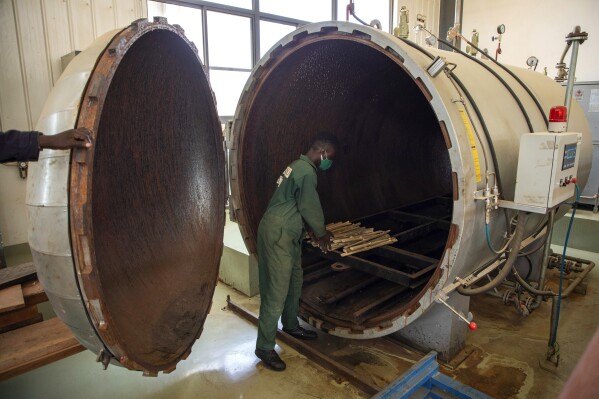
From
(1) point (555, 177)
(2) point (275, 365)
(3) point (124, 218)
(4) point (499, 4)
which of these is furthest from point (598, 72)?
(3) point (124, 218)

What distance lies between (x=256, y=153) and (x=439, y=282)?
1.77m

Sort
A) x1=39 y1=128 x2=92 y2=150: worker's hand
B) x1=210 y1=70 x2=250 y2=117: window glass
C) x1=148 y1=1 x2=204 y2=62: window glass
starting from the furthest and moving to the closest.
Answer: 1. x1=210 y1=70 x2=250 y2=117: window glass
2. x1=148 y1=1 x2=204 y2=62: window glass
3. x1=39 y1=128 x2=92 y2=150: worker's hand

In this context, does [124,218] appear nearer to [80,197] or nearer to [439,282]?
[80,197]

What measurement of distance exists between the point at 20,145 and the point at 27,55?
3.30 metres

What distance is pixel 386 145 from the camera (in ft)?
15.1

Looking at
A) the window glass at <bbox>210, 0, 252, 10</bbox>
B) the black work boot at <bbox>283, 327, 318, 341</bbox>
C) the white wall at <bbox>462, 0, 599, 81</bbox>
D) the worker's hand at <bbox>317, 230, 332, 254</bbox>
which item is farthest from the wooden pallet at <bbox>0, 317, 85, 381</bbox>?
the white wall at <bbox>462, 0, 599, 81</bbox>

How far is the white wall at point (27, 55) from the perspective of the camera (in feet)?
13.0

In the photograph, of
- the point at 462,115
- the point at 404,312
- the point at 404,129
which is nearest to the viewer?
the point at 462,115

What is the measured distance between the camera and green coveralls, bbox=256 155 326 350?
106 inches

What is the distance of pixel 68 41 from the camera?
4.34 metres

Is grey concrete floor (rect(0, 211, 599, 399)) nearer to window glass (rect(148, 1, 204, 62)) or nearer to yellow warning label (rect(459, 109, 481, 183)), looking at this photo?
yellow warning label (rect(459, 109, 481, 183))

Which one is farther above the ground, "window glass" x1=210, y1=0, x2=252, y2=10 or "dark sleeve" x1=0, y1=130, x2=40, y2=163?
"window glass" x1=210, y1=0, x2=252, y2=10

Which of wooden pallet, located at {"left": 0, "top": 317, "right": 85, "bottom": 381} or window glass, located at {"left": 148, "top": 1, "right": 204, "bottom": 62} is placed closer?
wooden pallet, located at {"left": 0, "top": 317, "right": 85, "bottom": 381}

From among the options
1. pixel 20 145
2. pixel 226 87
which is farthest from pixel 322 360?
pixel 226 87
